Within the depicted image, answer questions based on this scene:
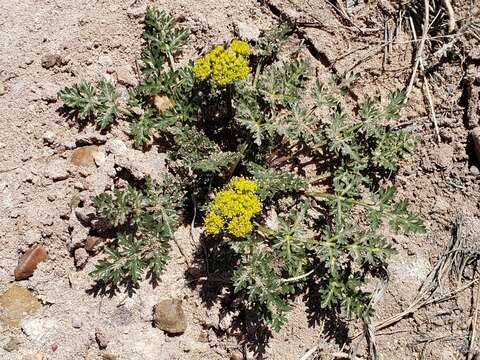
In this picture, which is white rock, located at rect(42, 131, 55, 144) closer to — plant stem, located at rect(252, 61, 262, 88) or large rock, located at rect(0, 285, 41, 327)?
large rock, located at rect(0, 285, 41, 327)

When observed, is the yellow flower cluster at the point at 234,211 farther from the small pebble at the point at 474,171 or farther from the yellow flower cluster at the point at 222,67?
the small pebble at the point at 474,171

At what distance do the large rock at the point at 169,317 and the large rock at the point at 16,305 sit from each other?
1142 mm

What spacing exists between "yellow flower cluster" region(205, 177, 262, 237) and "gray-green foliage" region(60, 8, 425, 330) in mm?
383

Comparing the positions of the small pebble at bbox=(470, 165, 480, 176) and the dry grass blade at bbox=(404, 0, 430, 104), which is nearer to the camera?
the small pebble at bbox=(470, 165, 480, 176)

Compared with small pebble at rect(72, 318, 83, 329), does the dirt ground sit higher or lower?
higher

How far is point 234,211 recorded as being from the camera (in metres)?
4.21

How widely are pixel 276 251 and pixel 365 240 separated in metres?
0.83

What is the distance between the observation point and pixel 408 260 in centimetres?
512

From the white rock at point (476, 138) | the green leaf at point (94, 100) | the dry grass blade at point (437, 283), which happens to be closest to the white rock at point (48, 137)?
the green leaf at point (94, 100)

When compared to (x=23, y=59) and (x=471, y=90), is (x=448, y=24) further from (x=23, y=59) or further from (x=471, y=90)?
(x=23, y=59)

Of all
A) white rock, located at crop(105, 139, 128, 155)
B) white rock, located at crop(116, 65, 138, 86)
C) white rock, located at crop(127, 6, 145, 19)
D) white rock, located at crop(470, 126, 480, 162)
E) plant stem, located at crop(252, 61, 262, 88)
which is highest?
white rock, located at crop(127, 6, 145, 19)

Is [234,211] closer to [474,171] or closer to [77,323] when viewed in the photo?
[77,323]

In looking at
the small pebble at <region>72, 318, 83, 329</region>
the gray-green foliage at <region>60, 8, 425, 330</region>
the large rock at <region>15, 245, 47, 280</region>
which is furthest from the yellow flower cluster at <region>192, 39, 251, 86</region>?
the small pebble at <region>72, 318, 83, 329</region>

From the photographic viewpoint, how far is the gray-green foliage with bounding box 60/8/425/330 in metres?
4.66
